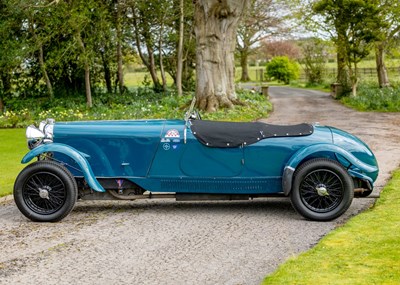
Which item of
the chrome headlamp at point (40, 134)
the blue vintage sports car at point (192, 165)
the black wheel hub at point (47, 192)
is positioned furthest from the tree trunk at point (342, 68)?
the black wheel hub at point (47, 192)

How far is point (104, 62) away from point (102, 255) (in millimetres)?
25452

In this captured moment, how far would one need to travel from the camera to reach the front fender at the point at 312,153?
785 cm

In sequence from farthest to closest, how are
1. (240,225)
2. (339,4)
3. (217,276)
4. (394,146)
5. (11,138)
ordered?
(339,4)
(11,138)
(394,146)
(240,225)
(217,276)

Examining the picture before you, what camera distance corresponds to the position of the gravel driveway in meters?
5.92

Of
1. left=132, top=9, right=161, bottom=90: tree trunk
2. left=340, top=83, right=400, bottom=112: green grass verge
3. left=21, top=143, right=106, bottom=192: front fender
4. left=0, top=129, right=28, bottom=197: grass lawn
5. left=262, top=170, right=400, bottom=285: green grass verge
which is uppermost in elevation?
left=132, top=9, right=161, bottom=90: tree trunk

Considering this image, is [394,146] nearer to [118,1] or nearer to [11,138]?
[11,138]

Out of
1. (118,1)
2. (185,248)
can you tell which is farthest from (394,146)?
(118,1)

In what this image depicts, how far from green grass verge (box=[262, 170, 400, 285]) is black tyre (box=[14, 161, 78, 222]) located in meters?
2.96

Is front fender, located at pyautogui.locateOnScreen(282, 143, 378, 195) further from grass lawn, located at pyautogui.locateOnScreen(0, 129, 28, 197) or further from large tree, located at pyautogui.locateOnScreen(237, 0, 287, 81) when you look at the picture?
large tree, located at pyautogui.locateOnScreen(237, 0, 287, 81)

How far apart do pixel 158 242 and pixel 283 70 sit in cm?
5709

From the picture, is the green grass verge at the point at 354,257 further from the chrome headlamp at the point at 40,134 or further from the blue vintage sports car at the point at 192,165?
the chrome headlamp at the point at 40,134

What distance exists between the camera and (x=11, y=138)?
18.8 metres

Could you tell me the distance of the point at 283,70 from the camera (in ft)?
207

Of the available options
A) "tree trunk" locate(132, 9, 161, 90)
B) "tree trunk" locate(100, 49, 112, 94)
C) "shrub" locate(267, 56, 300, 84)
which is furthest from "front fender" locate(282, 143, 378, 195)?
"shrub" locate(267, 56, 300, 84)
